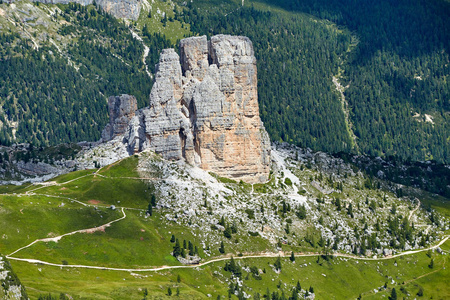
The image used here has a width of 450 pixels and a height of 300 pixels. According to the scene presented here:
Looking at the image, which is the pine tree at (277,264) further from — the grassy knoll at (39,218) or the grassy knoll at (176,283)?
the grassy knoll at (39,218)

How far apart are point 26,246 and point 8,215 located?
12.6 metres

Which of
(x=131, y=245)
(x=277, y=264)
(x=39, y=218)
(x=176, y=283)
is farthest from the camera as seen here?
(x=277, y=264)

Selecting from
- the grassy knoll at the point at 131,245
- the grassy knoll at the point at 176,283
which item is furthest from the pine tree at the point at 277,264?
the grassy knoll at the point at 131,245

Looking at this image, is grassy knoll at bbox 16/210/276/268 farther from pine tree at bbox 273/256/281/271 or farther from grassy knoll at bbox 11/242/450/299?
pine tree at bbox 273/256/281/271

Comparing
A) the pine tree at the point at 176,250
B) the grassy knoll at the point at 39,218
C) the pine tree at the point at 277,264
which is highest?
the grassy knoll at the point at 39,218

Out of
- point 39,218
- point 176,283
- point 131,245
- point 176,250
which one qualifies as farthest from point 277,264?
point 39,218

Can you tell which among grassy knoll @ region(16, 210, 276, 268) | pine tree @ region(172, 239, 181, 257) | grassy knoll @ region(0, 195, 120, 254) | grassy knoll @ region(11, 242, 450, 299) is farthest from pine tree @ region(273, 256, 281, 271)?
grassy knoll @ region(0, 195, 120, 254)

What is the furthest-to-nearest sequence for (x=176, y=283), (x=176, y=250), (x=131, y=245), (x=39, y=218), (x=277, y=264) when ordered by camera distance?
(x=277, y=264), (x=176, y=250), (x=131, y=245), (x=39, y=218), (x=176, y=283)

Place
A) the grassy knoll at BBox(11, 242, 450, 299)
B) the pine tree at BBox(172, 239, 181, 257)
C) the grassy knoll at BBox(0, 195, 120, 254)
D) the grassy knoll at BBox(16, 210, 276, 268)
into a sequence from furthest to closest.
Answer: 1. the pine tree at BBox(172, 239, 181, 257)
2. the grassy knoll at BBox(0, 195, 120, 254)
3. the grassy knoll at BBox(16, 210, 276, 268)
4. the grassy knoll at BBox(11, 242, 450, 299)

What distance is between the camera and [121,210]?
634ft

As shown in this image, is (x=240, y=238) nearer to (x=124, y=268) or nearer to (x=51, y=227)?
(x=124, y=268)

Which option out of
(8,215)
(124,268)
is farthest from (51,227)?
(124,268)

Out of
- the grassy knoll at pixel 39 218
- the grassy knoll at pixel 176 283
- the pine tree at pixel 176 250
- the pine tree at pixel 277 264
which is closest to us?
the grassy knoll at pixel 176 283

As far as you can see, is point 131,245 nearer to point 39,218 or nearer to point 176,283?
point 176,283
